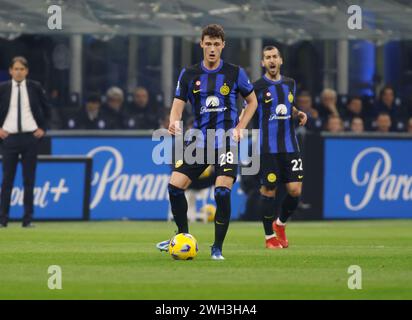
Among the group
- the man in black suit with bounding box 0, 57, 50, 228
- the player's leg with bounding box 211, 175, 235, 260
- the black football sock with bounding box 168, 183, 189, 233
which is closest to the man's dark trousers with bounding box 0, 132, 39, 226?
the man in black suit with bounding box 0, 57, 50, 228

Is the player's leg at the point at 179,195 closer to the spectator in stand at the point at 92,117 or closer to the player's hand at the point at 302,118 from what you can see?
the player's hand at the point at 302,118

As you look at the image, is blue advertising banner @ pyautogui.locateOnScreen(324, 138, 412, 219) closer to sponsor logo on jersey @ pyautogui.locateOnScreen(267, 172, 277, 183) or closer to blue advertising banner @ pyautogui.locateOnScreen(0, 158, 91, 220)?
blue advertising banner @ pyautogui.locateOnScreen(0, 158, 91, 220)

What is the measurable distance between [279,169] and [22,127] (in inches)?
190

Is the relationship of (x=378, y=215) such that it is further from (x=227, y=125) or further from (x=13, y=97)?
(x=227, y=125)

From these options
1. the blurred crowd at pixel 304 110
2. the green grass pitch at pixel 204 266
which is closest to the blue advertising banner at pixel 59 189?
the blurred crowd at pixel 304 110

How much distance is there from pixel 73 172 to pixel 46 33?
2.37m

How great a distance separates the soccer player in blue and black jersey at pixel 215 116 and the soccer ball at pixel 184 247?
9.5 inches

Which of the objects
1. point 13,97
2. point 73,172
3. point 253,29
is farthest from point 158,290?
point 253,29

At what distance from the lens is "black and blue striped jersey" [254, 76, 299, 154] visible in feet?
47.8

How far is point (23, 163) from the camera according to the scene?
18.2 m

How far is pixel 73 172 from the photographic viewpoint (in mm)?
20375

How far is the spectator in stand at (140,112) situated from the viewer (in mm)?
22109

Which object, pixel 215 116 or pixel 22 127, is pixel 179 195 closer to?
pixel 215 116

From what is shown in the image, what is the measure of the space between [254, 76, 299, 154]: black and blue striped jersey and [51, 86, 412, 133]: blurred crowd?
644cm
